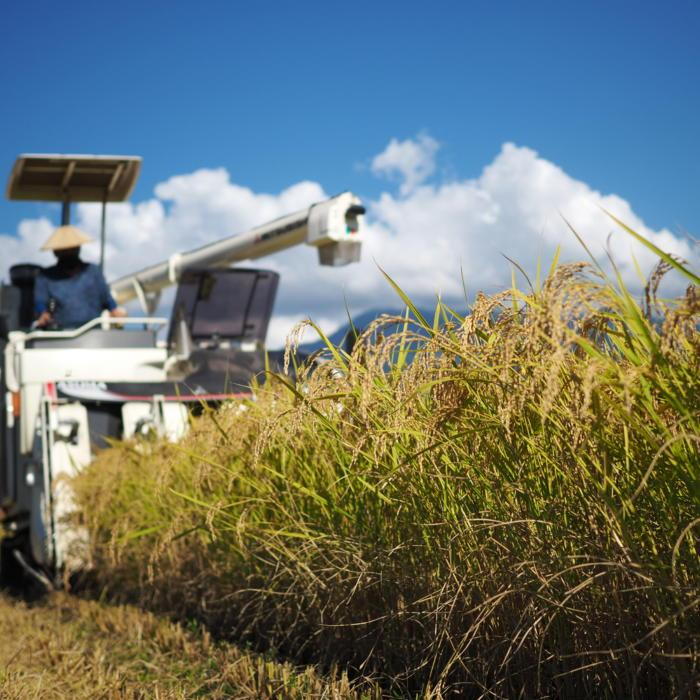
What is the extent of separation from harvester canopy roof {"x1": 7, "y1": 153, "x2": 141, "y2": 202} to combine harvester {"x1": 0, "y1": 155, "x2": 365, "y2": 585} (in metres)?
0.02

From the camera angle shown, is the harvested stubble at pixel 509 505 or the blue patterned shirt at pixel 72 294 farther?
the blue patterned shirt at pixel 72 294

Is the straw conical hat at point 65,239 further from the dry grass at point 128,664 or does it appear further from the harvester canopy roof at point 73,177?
the dry grass at point 128,664

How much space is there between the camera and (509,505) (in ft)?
8.61

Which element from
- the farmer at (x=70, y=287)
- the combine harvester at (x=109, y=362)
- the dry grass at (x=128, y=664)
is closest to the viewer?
the dry grass at (x=128, y=664)

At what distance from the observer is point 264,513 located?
4.07 m

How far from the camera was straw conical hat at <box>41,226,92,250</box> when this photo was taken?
8305mm

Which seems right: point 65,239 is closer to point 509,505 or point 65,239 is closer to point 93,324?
point 93,324

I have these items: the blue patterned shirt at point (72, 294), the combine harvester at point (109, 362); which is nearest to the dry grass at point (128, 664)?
the combine harvester at point (109, 362)

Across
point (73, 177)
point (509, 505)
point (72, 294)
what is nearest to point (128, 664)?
point (509, 505)

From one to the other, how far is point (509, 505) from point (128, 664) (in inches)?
84.1

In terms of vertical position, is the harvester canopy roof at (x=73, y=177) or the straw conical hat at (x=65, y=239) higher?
the harvester canopy roof at (x=73, y=177)

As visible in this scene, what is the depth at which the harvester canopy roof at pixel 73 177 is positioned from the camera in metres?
8.82

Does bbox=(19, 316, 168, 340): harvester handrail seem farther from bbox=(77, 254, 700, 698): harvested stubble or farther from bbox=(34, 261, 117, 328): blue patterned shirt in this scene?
bbox=(77, 254, 700, 698): harvested stubble

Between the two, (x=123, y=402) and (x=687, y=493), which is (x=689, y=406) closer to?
(x=687, y=493)
